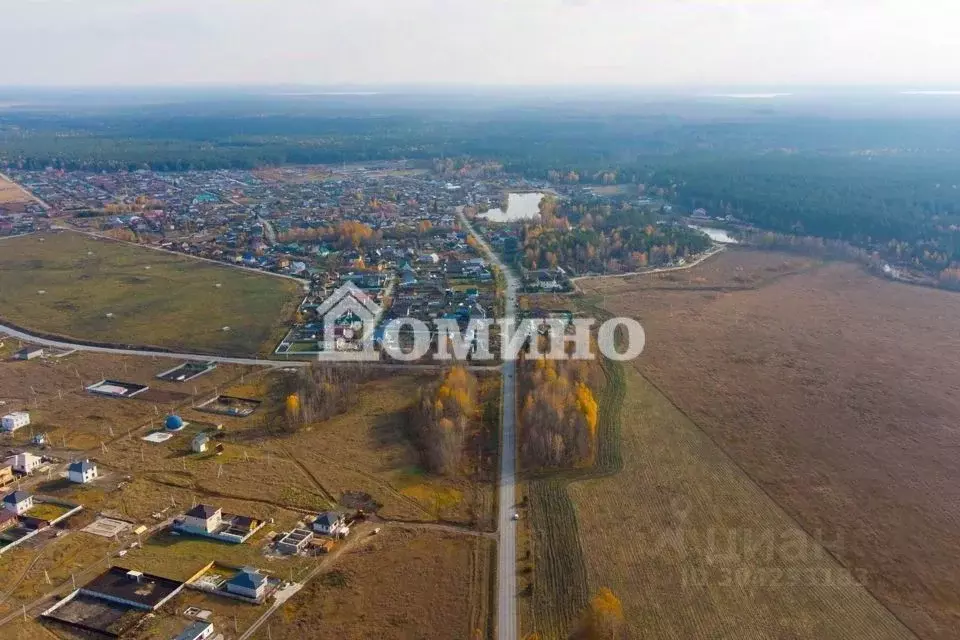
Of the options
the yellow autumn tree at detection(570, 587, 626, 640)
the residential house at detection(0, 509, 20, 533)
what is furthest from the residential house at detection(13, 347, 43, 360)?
the yellow autumn tree at detection(570, 587, 626, 640)

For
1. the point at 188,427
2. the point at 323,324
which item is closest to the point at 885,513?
the point at 188,427

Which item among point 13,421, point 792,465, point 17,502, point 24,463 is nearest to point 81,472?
point 17,502

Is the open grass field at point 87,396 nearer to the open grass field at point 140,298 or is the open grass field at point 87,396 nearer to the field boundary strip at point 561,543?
the open grass field at point 140,298

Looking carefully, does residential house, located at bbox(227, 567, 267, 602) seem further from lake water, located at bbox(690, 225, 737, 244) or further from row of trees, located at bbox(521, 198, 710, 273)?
lake water, located at bbox(690, 225, 737, 244)

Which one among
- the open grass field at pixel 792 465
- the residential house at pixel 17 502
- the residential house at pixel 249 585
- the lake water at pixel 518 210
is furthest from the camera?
the lake water at pixel 518 210

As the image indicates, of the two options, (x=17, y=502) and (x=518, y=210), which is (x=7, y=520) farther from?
(x=518, y=210)

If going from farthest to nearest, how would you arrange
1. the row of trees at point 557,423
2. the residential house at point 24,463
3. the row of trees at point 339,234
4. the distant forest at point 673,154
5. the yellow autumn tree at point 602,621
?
the distant forest at point 673,154, the row of trees at point 339,234, the row of trees at point 557,423, the residential house at point 24,463, the yellow autumn tree at point 602,621

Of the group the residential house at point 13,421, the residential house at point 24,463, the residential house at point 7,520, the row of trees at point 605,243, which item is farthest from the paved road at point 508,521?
the row of trees at point 605,243
